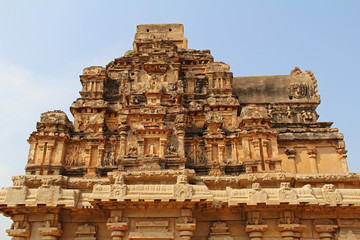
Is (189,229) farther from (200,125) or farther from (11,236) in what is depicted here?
(200,125)

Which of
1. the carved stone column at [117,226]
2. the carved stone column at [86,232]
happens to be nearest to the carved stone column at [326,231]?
the carved stone column at [117,226]

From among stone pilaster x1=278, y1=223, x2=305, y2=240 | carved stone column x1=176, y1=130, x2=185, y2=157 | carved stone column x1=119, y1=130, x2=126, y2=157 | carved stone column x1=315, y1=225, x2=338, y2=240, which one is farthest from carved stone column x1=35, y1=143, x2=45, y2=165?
carved stone column x1=315, y1=225, x2=338, y2=240

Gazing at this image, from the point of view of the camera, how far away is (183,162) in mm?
16906

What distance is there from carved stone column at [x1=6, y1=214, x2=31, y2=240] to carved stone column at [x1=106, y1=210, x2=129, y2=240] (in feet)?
10.4

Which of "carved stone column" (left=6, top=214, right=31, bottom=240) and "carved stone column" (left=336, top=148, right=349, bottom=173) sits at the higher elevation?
"carved stone column" (left=336, top=148, right=349, bottom=173)

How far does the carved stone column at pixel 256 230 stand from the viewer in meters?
12.3

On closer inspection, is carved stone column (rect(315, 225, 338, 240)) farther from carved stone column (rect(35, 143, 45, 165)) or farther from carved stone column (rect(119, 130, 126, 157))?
carved stone column (rect(35, 143, 45, 165))

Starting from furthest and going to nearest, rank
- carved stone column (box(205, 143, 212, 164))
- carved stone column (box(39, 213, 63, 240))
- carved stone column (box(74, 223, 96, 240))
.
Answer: carved stone column (box(205, 143, 212, 164)) < carved stone column (box(74, 223, 96, 240)) < carved stone column (box(39, 213, 63, 240))

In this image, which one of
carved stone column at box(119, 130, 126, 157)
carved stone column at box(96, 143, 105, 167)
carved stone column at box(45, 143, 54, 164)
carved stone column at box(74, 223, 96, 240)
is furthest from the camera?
carved stone column at box(96, 143, 105, 167)

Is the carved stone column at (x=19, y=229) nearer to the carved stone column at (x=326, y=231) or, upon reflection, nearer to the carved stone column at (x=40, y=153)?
the carved stone column at (x=40, y=153)

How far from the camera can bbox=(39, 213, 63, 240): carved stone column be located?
12.5m

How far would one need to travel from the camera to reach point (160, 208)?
12.3 m

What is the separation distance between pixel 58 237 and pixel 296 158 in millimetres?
13735

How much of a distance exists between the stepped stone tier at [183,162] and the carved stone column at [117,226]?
5 cm
